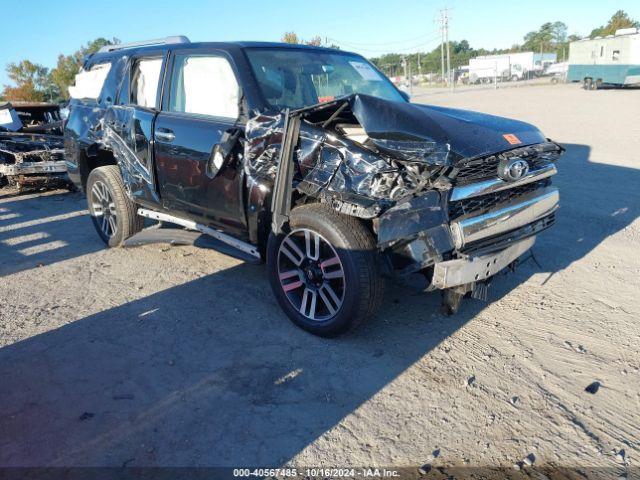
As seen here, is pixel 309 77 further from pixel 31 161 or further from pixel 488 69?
pixel 488 69

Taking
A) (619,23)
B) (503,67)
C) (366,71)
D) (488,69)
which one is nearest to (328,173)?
(366,71)

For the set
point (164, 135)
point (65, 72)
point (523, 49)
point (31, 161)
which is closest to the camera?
point (164, 135)

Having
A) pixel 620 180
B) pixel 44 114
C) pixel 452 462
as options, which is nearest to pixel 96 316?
pixel 452 462

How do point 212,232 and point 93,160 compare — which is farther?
point 93,160

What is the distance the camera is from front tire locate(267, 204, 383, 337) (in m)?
3.38

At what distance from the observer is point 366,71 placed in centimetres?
514

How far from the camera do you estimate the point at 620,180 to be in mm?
7941

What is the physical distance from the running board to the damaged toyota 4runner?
0.01m

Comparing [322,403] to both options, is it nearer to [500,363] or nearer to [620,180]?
[500,363]

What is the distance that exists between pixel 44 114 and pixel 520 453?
1226cm

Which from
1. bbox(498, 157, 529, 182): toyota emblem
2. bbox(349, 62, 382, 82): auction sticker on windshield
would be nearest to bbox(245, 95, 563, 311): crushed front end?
bbox(498, 157, 529, 182): toyota emblem

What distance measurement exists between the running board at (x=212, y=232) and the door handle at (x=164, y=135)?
75 cm

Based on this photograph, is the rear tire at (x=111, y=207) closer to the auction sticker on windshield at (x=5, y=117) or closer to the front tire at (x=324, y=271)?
the front tire at (x=324, y=271)

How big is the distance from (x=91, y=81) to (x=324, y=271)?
427cm
